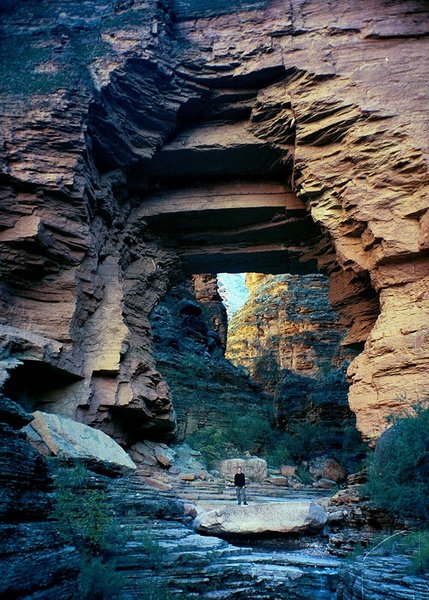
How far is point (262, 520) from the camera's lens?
29.5ft

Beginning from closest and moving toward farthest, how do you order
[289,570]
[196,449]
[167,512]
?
[289,570], [167,512], [196,449]

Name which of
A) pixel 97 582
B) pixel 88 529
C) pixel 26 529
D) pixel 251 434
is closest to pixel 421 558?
pixel 97 582

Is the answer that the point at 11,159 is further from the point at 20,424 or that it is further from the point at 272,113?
the point at 20,424

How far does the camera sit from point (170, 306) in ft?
89.0

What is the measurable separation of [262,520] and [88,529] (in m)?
3.83

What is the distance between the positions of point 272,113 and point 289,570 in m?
10.8

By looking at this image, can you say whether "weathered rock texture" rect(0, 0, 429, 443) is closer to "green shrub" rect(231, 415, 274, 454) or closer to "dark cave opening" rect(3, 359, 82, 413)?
"dark cave opening" rect(3, 359, 82, 413)

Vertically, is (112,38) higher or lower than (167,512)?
higher

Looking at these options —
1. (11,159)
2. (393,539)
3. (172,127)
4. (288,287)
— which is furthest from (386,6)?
(288,287)

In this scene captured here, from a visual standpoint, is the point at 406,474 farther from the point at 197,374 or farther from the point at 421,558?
the point at 197,374

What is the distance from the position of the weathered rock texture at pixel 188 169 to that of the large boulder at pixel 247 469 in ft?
9.05

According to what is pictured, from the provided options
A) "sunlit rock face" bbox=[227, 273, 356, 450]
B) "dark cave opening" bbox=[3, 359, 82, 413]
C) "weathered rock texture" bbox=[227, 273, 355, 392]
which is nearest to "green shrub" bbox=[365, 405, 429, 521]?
"dark cave opening" bbox=[3, 359, 82, 413]

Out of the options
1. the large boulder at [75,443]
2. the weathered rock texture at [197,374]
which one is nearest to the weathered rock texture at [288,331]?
the weathered rock texture at [197,374]

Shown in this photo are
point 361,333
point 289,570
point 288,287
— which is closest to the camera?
point 289,570
